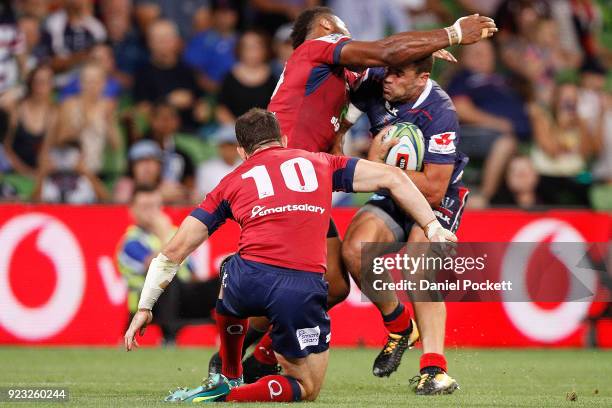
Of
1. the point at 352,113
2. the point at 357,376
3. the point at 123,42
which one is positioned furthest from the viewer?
the point at 123,42

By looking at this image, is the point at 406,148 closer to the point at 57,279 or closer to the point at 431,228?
the point at 431,228

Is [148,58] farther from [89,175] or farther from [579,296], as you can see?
[579,296]

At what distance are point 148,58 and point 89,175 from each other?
2.09 metres

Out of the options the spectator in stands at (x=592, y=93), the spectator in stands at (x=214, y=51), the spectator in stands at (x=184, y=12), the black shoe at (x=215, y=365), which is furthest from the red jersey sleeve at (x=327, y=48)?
the spectator in stands at (x=592, y=93)

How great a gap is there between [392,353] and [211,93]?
7.98 metres

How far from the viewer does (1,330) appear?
40.2 feet

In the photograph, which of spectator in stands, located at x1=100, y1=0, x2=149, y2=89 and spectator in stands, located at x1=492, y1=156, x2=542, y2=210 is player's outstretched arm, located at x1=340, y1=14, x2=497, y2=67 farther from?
spectator in stands, located at x1=100, y1=0, x2=149, y2=89

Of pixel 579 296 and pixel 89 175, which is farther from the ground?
pixel 89 175

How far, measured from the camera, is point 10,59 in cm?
1436

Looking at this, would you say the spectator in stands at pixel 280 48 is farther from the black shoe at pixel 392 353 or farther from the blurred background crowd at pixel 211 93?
the black shoe at pixel 392 353

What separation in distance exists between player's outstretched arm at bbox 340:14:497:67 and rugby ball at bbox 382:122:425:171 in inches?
21.4

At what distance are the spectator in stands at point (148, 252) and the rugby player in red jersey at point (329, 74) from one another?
13.7 feet

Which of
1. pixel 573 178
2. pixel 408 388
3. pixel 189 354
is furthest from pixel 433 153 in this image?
pixel 573 178
